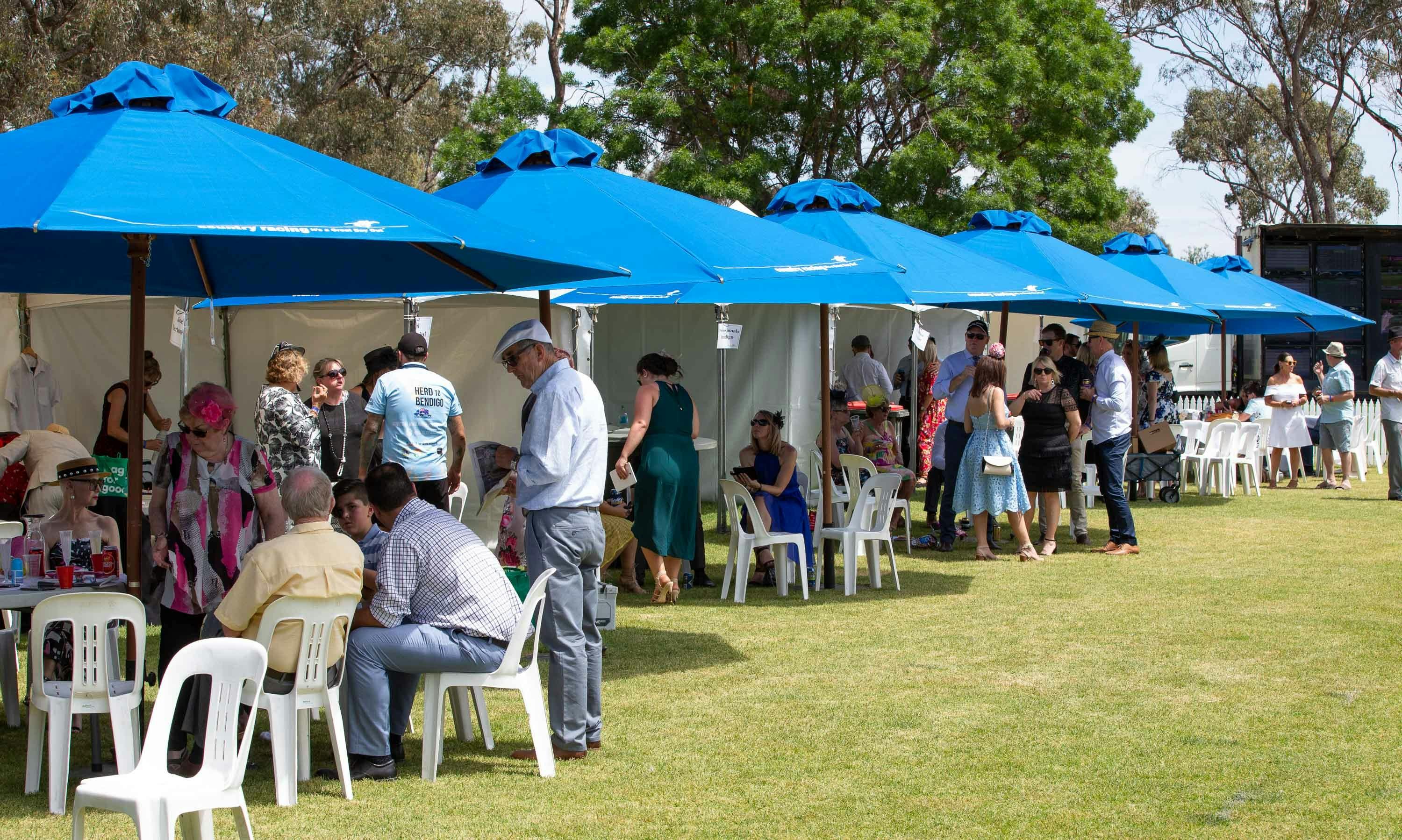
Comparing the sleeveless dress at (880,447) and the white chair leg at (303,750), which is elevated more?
the sleeveless dress at (880,447)

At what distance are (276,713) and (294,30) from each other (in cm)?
2933

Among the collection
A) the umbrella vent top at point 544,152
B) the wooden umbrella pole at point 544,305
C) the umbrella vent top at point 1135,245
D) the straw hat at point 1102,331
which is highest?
the umbrella vent top at point 1135,245

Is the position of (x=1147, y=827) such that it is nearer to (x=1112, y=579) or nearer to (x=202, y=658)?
(x=202, y=658)

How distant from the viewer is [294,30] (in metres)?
31.2

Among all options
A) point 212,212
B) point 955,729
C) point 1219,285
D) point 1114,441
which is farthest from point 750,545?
point 1219,285

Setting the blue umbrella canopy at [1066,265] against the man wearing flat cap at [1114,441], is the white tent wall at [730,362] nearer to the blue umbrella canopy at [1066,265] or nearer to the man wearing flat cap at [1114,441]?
the blue umbrella canopy at [1066,265]

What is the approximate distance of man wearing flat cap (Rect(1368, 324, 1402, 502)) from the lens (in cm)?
1431

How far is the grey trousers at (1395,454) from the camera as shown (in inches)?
568

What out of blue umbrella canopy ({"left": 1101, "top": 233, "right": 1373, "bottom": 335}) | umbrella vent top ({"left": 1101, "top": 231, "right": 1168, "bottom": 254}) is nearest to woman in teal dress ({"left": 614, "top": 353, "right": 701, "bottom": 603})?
blue umbrella canopy ({"left": 1101, "top": 233, "right": 1373, "bottom": 335})

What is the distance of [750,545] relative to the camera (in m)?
8.88

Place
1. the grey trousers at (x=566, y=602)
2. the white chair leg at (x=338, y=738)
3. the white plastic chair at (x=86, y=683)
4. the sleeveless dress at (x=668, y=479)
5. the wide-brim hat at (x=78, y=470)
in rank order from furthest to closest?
the sleeveless dress at (x=668, y=479)
the wide-brim hat at (x=78, y=470)
the grey trousers at (x=566, y=602)
the white chair leg at (x=338, y=738)
the white plastic chair at (x=86, y=683)

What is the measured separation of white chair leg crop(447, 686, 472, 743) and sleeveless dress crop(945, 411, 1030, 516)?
537 centimetres

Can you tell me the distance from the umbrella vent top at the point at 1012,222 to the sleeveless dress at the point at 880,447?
5.85 ft

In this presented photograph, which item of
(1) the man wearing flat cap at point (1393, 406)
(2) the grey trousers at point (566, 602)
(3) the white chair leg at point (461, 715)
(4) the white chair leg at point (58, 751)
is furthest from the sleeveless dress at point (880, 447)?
(4) the white chair leg at point (58, 751)
